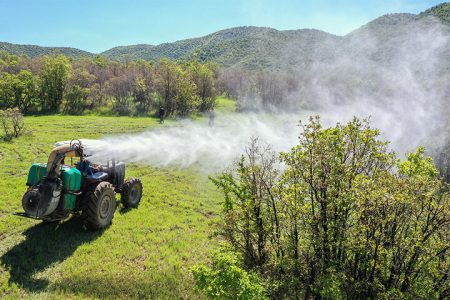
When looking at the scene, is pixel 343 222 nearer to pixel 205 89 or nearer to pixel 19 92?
pixel 19 92

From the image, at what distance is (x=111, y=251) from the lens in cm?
1193

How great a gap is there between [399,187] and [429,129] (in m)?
43.8

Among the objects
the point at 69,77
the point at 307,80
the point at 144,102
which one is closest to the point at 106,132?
the point at 144,102

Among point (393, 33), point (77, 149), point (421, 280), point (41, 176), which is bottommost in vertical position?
point (421, 280)

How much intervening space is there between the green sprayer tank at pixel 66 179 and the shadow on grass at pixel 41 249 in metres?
1.31

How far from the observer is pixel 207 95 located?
70.4 metres

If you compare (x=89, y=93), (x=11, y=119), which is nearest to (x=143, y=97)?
(x=89, y=93)

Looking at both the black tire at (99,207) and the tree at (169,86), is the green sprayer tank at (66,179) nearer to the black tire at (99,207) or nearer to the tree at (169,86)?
the black tire at (99,207)

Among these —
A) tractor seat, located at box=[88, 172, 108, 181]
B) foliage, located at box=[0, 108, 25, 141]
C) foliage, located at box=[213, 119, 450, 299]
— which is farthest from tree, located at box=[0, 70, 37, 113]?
foliage, located at box=[213, 119, 450, 299]

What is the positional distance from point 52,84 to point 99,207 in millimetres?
57690

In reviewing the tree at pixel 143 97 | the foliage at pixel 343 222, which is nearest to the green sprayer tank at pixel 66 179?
the foliage at pixel 343 222

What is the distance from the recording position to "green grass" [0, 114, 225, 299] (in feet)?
32.7

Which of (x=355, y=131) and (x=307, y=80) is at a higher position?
(x=307, y=80)

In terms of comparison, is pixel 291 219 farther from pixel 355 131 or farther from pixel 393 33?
pixel 393 33
